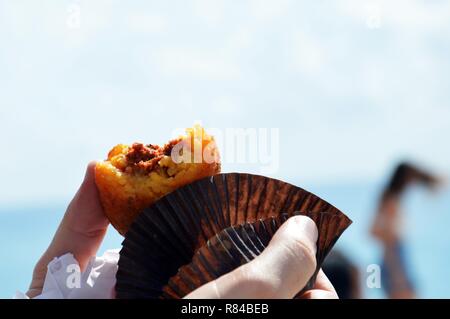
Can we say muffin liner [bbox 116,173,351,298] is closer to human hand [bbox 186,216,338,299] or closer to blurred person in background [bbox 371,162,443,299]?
human hand [bbox 186,216,338,299]

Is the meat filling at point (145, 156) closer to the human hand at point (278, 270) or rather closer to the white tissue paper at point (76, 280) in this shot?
the white tissue paper at point (76, 280)

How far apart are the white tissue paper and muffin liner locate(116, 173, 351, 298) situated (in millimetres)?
73

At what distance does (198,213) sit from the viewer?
1.51 meters

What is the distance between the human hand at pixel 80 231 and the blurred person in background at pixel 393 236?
2.76 meters

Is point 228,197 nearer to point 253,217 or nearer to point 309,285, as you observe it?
point 253,217

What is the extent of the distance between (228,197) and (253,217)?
7 centimetres

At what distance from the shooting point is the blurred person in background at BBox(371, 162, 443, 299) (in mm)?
4141

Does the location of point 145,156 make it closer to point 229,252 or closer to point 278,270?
point 229,252

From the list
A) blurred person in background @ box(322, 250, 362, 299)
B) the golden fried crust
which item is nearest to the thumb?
the golden fried crust

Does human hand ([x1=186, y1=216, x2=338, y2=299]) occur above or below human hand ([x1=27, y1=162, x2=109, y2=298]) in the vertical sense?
below

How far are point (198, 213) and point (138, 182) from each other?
17 cm

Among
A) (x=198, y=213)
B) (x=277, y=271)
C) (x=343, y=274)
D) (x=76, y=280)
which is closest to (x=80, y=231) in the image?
(x=76, y=280)
